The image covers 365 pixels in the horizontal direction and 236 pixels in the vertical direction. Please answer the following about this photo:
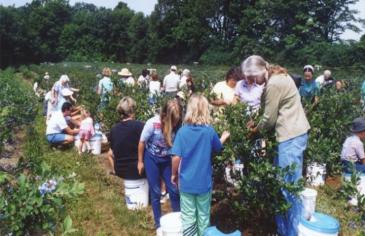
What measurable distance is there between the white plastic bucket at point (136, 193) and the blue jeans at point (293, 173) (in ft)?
5.63

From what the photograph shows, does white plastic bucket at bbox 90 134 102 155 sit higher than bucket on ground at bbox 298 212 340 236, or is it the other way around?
bucket on ground at bbox 298 212 340 236

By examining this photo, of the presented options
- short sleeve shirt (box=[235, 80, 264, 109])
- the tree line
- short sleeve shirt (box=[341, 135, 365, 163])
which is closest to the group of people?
short sleeve shirt (box=[235, 80, 264, 109])

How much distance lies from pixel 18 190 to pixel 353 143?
4165mm

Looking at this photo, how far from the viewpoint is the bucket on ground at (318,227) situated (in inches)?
142

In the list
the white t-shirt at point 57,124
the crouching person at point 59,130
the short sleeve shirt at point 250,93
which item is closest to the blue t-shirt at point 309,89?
the short sleeve shirt at point 250,93

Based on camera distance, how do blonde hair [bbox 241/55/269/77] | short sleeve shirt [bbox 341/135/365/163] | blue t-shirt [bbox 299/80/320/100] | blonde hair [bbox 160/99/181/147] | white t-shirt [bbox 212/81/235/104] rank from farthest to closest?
blue t-shirt [bbox 299/80/320/100] → white t-shirt [bbox 212/81/235/104] → short sleeve shirt [bbox 341/135/365/163] → blonde hair [bbox 160/99/181/147] → blonde hair [bbox 241/55/269/77]

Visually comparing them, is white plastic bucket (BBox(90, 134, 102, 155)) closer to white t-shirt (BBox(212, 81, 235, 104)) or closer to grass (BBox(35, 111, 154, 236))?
grass (BBox(35, 111, 154, 236))

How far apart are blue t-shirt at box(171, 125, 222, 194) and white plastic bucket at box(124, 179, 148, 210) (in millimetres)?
1407

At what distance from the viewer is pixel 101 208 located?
5.21 meters

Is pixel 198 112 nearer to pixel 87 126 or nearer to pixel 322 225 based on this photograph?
pixel 322 225

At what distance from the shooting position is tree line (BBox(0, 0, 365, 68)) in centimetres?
3460

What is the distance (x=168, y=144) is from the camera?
423 centimetres

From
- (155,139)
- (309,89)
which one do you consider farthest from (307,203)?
(309,89)

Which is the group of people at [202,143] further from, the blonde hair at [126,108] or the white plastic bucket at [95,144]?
the white plastic bucket at [95,144]
